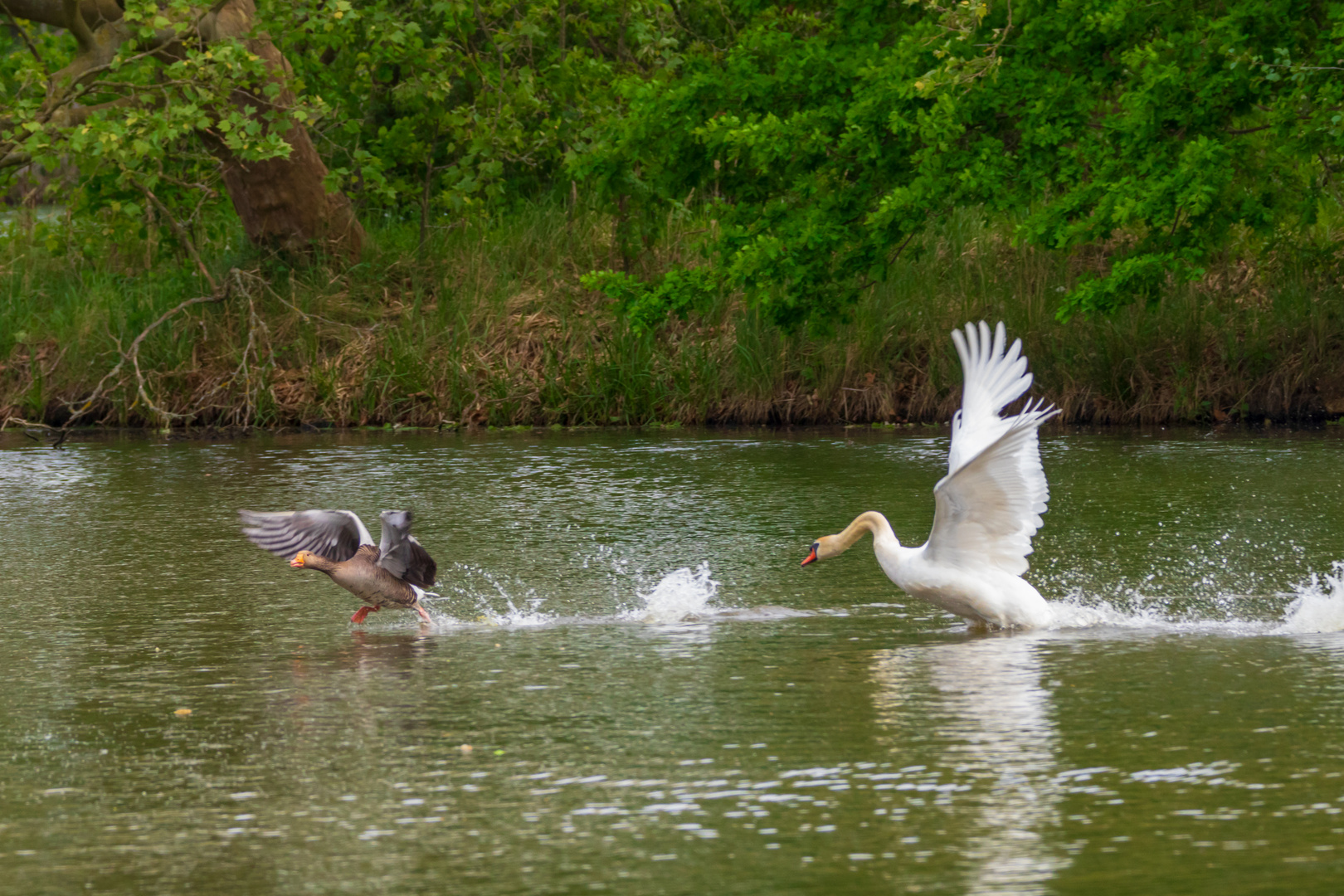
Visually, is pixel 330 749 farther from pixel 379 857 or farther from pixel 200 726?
pixel 379 857

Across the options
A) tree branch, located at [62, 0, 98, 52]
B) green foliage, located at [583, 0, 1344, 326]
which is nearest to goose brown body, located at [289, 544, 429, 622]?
green foliage, located at [583, 0, 1344, 326]

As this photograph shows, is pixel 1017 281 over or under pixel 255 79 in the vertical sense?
under

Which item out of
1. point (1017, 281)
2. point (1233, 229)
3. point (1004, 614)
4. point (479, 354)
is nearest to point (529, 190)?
point (479, 354)

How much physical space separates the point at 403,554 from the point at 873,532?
8.18 ft

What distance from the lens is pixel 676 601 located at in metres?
10.0

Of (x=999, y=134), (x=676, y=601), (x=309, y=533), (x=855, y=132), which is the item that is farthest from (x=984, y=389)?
(x=999, y=134)

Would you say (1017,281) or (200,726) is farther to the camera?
(1017,281)

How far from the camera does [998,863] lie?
5.12 meters

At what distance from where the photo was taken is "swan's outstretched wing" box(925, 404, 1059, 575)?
361 inches

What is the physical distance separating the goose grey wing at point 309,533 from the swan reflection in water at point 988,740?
10.3 feet

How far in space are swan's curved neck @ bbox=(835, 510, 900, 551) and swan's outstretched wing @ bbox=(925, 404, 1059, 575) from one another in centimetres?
31

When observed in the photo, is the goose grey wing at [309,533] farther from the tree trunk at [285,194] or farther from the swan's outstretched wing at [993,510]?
the tree trunk at [285,194]

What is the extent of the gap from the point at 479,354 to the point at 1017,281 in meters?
6.54

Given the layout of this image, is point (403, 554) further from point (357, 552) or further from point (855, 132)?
point (855, 132)
